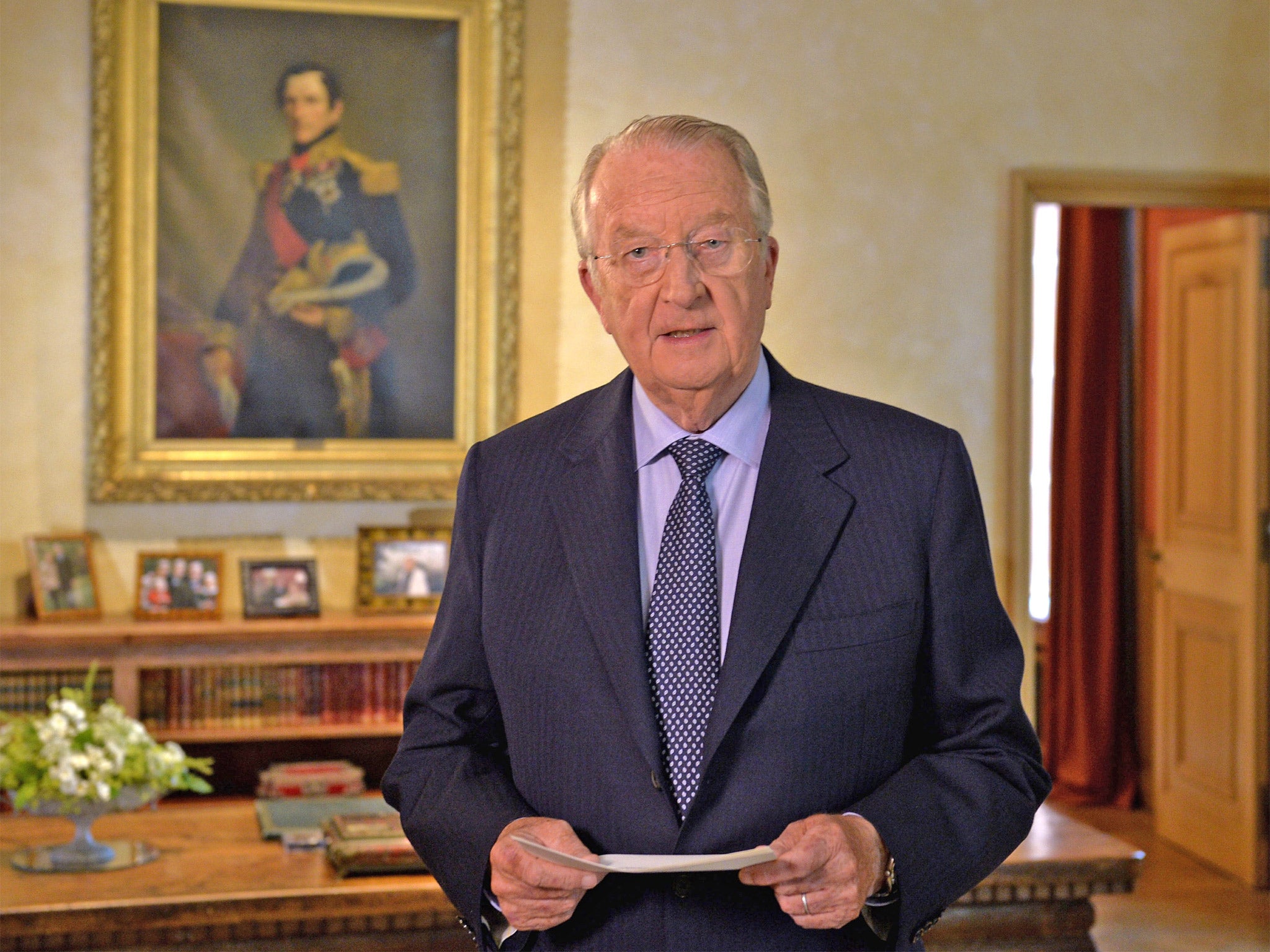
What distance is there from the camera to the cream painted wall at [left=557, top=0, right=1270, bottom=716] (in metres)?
4.77

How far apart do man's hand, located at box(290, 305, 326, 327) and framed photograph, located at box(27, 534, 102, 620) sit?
36.4 inches

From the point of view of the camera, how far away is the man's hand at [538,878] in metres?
1.47

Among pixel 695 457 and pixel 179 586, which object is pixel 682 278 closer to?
pixel 695 457

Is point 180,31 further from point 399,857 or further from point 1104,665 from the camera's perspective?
point 1104,665

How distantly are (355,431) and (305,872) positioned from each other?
1758 mm

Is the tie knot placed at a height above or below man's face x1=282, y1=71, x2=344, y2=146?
below

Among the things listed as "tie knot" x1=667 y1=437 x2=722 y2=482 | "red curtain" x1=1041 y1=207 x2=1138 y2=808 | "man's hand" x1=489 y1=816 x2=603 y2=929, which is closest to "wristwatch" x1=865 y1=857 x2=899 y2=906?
"man's hand" x1=489 y1=816 x2=603 y2=929

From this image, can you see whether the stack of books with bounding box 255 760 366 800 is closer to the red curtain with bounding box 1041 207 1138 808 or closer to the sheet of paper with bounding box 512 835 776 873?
the sheet of paper with bounding box 512 835 776 873

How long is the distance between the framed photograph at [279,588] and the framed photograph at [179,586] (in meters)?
0.09

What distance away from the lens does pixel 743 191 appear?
65.9 inches

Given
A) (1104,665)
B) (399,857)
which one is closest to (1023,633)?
(1104,665)

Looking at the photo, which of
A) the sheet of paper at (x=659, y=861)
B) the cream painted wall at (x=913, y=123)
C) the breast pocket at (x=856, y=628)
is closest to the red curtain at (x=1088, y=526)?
the cream painted wall at (x=913, y=123)

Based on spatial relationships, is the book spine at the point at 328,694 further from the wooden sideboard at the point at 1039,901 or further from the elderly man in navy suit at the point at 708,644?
the elderly man in navy suit at the point at 708,644

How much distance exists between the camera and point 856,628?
Result: 1.59 meters
